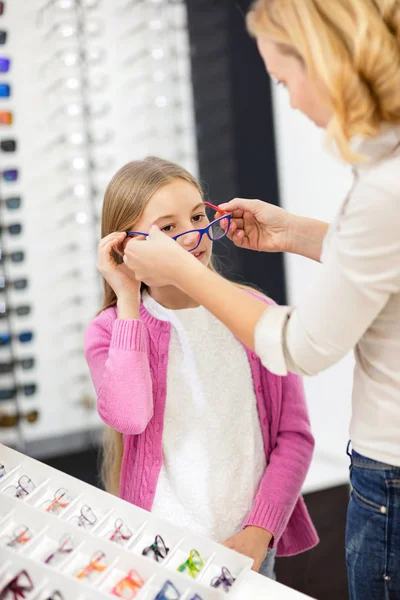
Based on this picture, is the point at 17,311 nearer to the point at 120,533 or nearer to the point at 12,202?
the point at 12,202

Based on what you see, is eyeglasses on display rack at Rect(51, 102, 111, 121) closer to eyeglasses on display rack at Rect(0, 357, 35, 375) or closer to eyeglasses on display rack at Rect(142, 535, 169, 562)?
eyeglasses on display rack at Rect(0, 357, 35, 375)

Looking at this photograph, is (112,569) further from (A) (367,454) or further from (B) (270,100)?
(B) (270,100)

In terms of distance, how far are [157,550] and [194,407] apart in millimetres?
407

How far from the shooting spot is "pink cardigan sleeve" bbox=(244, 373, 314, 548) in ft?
4.22

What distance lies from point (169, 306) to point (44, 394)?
6.51 ft

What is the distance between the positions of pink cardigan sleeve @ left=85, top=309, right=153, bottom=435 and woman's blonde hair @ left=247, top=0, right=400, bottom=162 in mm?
549

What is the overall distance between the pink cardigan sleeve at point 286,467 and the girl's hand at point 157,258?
0.46 metres

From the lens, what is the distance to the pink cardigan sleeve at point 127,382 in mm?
1221

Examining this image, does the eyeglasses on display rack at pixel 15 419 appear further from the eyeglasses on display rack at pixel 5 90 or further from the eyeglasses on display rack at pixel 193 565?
the eyeglasses on display rack at pixel 193 565

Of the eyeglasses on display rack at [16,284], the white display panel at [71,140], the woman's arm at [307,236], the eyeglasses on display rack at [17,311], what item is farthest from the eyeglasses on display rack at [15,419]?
the woman's arm at [307,236]

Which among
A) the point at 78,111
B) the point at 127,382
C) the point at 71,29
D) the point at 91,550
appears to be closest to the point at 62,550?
the point at 91,550

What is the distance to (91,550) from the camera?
3.07 feet

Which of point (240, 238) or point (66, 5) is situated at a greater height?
point (66, 5)

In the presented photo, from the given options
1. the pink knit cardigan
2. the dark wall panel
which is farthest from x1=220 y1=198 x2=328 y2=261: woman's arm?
the dark wall panel
